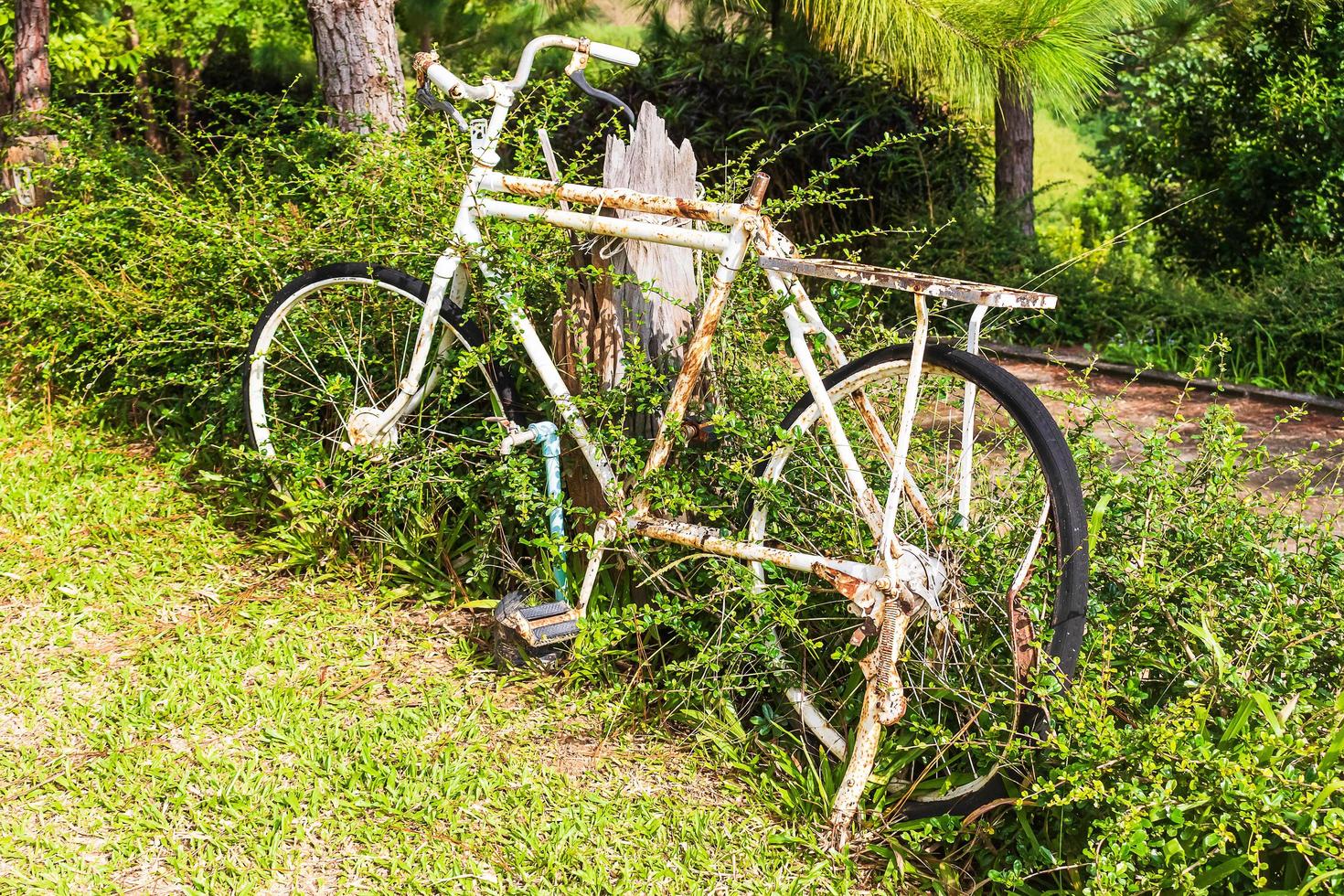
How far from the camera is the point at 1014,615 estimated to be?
7.32 ft

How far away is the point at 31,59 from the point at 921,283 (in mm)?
5013

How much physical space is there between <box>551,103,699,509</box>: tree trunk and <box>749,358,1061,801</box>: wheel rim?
0.49 metres

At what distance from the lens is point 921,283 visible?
88.1 inches

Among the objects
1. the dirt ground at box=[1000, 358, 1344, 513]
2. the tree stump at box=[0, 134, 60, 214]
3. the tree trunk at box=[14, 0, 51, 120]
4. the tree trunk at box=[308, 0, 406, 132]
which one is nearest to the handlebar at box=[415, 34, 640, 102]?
the tree trunk at box=[308, 0, 406, 132]

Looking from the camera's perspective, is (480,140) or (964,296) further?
(480,140)

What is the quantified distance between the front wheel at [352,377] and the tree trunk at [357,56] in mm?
1421

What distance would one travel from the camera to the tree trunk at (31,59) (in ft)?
18.0

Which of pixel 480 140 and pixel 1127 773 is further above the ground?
pixel 480 140

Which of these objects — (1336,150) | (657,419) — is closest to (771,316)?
(657,419)

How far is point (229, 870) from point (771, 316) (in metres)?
1.80

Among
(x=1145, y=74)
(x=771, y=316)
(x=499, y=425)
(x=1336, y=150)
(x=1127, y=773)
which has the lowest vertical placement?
(x=1127, y=773)

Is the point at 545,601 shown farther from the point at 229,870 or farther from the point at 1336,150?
the point at 1336,150

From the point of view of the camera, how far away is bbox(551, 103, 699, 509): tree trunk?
2938mm

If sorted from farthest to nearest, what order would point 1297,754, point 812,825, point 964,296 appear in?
point 812,825 < point 964,296 < point 1297,754
